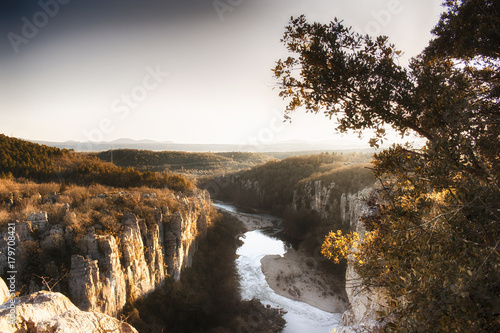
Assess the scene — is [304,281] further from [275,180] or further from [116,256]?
[275,180]

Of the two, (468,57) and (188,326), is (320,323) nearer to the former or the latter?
(188,326)

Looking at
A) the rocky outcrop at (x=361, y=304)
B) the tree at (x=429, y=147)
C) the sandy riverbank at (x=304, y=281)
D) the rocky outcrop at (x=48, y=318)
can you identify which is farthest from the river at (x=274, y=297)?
the rocky outcrop at (x=48, y=318)

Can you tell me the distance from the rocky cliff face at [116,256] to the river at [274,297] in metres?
8.19

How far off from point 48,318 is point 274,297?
24.3 m

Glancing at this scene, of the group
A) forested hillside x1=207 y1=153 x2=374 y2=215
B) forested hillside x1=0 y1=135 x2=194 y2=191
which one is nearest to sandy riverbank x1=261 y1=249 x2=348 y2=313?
forested hillside x1=0 y1=135 x2=194 y2=191

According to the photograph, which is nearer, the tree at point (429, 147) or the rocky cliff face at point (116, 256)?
the tree at point (429, 147)

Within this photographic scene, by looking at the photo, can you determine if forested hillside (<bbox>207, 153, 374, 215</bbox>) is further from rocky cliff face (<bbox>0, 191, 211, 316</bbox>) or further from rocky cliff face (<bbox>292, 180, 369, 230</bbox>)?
rocky cliff face (<bbox>0, 191, 211, 316</bbox>)

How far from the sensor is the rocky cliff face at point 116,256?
39.9 feet

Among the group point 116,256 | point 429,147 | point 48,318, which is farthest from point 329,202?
point 48,318

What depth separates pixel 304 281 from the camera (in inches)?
1106

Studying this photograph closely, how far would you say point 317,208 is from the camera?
154ft

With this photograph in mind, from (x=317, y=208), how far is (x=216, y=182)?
45.2m

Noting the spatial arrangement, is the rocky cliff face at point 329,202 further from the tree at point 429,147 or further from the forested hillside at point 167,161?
the forested hillside at point 167,161

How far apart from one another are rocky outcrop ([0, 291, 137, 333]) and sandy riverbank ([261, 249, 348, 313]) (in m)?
24.0
